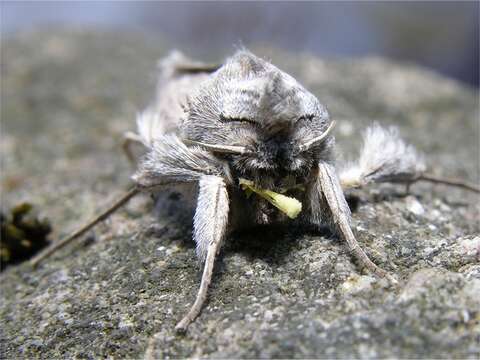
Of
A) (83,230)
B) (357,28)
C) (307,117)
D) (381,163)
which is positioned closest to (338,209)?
(307,117)

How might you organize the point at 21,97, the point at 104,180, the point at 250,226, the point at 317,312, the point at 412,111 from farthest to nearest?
the point at 21,97 → the point at 412,111 → the point at 104,180 → the point at 250,226 → the point at 317,312

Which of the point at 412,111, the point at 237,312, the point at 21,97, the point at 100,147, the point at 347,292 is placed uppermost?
the point at 412,111

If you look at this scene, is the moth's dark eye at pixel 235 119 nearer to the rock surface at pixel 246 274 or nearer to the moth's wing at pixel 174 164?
the moth's wing at pixel 174 164

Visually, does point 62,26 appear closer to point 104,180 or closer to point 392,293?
point 104,180

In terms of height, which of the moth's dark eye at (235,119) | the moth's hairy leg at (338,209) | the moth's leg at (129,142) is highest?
the moth's dark eye at (235,119)

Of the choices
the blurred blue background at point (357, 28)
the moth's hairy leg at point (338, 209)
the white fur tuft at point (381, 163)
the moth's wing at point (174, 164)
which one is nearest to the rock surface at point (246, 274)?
the moth's hairy leg at point (338, 209)

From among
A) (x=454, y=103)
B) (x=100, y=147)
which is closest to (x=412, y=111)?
(x=454, y=103)
